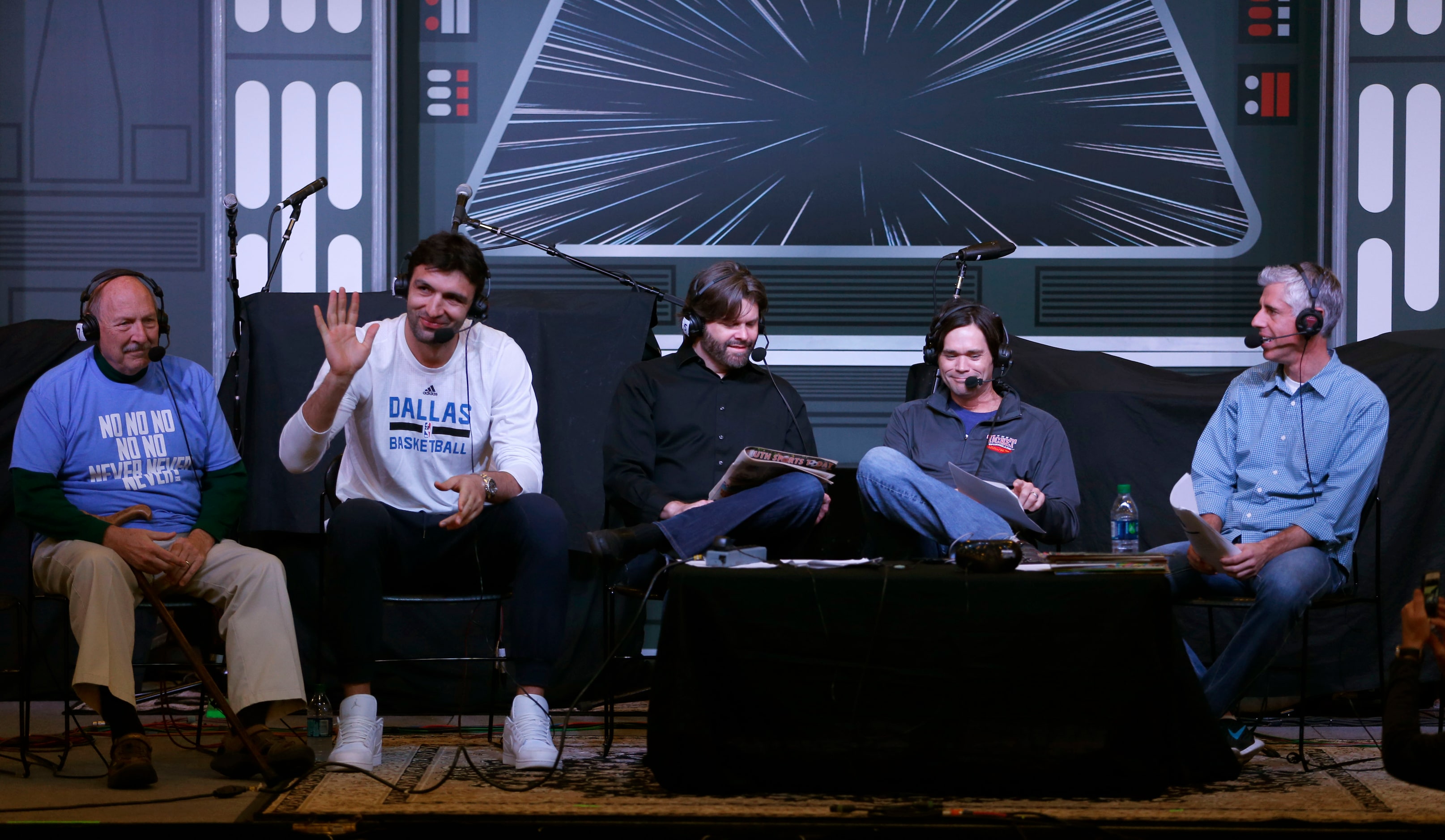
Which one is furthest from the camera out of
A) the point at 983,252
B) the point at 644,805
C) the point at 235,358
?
the point at 983,252

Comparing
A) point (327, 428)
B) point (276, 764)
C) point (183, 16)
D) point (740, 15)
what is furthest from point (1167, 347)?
point (183, 16)

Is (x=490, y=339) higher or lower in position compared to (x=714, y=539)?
higher

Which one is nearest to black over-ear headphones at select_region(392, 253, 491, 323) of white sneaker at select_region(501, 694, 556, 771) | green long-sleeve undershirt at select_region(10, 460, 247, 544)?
green long-sleeve undershirt at select_region(10, 460, 247, 544)

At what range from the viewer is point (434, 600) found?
292cm

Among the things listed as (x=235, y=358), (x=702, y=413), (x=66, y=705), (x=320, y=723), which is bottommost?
(x=320, y=723)

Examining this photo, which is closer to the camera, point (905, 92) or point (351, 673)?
point (351, 673)

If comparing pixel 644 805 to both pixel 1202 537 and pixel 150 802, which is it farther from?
pixel 1202 537

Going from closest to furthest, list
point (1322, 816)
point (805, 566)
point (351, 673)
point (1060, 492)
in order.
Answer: point (1322, 816) → point (805, 566) → point (351, 673) → point (1060, 492)

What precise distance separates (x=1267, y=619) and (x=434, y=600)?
191 cm

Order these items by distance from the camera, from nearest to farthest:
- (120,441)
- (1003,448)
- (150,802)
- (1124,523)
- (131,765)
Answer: (150,802)
(131,765)
(120,441)
(1003,448)
(1124,523)

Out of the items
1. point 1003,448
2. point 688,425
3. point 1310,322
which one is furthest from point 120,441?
point 1310,322

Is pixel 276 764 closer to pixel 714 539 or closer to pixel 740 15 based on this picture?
pixel 714 539

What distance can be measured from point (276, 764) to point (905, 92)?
132 inches

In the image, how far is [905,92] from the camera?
4762 mm
